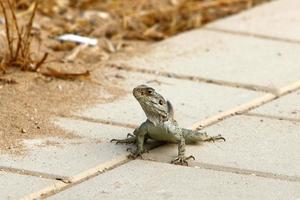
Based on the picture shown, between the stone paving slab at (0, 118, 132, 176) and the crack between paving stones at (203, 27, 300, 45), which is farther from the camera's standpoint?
the crack between paving stones at (203, 27, 300, 45)

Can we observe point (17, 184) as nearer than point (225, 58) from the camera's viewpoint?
Yes

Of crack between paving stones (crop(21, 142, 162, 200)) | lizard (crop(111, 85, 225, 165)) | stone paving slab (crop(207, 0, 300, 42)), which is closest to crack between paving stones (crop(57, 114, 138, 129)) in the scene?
lizard (crop(111, 85, 225, 165))

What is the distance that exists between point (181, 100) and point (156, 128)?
121 cm

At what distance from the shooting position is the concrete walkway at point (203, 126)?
674cm

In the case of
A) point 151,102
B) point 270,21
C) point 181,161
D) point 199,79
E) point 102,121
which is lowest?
point 270,21

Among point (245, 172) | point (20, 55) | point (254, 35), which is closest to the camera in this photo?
point (245, 172)

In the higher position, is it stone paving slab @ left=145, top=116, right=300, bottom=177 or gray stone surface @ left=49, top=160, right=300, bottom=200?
gray stone surface @ left=49, top=160, right=300, bottom=200

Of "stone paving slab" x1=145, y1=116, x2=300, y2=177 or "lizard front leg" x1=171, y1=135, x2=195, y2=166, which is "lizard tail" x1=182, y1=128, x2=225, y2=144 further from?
"lizard front leg" x1=171, y1=135, x2=195, y2=166

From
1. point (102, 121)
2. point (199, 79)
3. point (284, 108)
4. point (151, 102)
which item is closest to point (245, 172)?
point (151, 102)

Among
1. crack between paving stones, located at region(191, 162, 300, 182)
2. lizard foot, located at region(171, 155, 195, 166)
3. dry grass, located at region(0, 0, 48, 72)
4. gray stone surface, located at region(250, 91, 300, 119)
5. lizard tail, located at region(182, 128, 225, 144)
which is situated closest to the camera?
crack between paving stones, located at region(191, 162, 300, 182)

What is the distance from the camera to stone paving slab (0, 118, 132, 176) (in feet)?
23.2

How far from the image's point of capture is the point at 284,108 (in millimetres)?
8484

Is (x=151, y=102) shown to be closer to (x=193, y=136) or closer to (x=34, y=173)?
(x=193, y=136)

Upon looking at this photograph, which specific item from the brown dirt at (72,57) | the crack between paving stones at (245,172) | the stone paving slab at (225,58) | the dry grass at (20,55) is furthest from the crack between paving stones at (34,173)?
the stone paving slab at (225,58)
